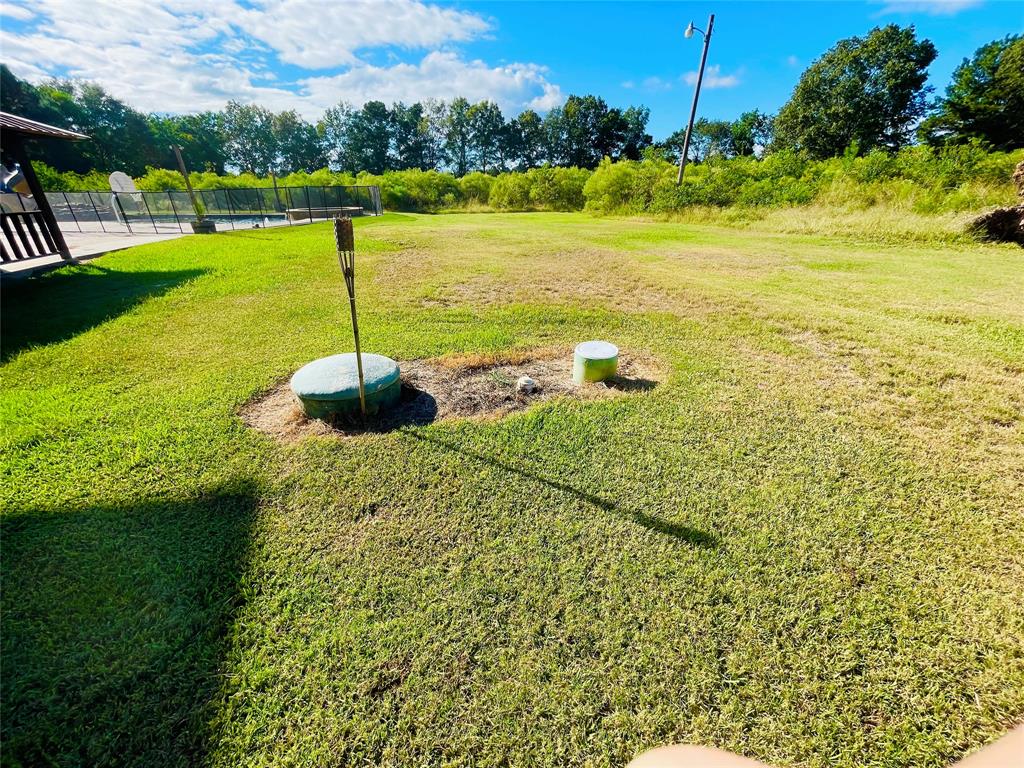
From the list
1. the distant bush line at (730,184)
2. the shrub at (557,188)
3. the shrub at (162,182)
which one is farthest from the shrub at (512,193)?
the shrub at (162,182)

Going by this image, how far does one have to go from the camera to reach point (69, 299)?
5770mm

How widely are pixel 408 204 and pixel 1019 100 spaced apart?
31.6 m

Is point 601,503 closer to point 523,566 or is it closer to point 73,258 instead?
point 523,566

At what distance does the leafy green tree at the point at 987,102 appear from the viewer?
1887 centimetres

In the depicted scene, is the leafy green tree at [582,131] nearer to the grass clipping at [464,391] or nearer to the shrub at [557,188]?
the shrub at [557,188]

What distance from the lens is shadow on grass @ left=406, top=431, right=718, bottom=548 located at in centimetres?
208

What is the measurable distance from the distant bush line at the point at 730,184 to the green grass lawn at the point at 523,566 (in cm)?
929

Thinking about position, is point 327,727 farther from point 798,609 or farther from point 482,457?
point 798,609

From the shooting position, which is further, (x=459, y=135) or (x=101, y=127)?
(x=459, y=135)

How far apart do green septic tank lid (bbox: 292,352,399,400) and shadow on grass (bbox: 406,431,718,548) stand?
51cm

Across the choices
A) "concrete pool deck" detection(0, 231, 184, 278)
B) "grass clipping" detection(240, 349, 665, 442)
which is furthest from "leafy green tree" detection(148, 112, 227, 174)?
"grass clipping" detection(240, 349, 665, 442)

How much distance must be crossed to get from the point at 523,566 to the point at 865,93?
1446 inches

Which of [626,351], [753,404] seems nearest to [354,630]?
[753,404]

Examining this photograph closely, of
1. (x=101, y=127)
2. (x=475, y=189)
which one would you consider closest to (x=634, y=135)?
(x=475, y=189)
